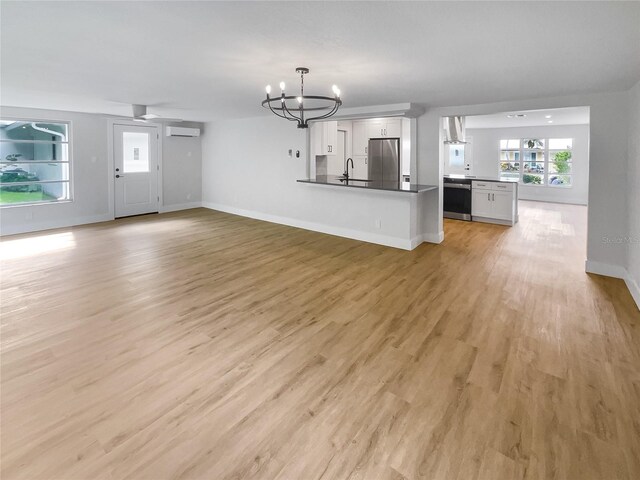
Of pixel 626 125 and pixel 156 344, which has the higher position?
pixel 626 125

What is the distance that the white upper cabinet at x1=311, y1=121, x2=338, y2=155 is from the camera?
6.95 meters

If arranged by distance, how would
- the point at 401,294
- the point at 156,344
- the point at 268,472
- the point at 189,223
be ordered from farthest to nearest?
the point at 189,223, the point at 401,294, the point at 156,344, the point at 268,472

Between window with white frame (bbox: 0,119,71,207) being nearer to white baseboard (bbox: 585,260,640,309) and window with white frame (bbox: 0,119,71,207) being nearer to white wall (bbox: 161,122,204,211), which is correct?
white wall (bbox: 161,122,204,211)

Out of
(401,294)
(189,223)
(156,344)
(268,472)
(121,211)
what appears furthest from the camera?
(121,211)

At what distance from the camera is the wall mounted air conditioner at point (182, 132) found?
332 inches

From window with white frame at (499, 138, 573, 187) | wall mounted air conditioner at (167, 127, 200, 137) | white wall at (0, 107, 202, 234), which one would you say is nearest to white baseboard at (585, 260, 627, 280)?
window with white frame at (499, 138, 573, 187)

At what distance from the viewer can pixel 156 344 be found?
108 inches

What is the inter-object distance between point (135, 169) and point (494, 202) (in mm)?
8081

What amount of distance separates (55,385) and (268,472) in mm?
1564

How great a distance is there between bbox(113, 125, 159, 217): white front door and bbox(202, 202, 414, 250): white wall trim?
161 centimetres

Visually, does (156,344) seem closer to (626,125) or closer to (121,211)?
(626,125)

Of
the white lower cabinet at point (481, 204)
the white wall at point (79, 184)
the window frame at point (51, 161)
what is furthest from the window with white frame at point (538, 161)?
the window frame at point (51, 161)

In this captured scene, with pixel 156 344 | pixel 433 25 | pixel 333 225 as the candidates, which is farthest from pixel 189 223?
pixel 433 25

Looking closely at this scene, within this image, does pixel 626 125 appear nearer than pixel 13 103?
Yes
